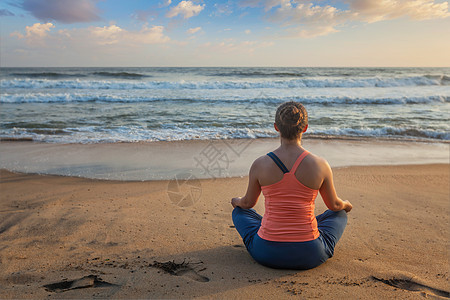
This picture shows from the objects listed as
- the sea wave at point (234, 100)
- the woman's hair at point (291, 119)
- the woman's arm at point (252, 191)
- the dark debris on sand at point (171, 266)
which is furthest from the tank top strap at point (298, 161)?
the sea wave at point (234, 100)

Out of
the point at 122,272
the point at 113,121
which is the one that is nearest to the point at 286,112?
the point at 122,272

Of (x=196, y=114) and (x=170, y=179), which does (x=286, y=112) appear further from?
(x=196, y=114)

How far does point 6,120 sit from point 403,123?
42.2ft

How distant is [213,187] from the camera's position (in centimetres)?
471

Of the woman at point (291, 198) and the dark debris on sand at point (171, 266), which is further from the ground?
the woman at point (291, 198)

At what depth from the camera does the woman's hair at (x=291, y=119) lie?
6.86 ft

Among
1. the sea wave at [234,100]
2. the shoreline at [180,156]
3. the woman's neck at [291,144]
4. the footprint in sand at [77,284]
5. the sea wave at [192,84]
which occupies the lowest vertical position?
the footprint in sand at [77,284]

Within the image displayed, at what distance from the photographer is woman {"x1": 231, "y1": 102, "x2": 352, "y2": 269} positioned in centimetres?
212

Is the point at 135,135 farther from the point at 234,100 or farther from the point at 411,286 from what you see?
the point at 234,100

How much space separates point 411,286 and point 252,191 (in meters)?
1.25

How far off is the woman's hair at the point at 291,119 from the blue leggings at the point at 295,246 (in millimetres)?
786

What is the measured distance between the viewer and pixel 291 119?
210 cm

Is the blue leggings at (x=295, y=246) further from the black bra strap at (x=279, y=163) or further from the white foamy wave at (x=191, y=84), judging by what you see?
the white foamy wave at (x=191, y=84)

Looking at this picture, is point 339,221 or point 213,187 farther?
point 213,187
